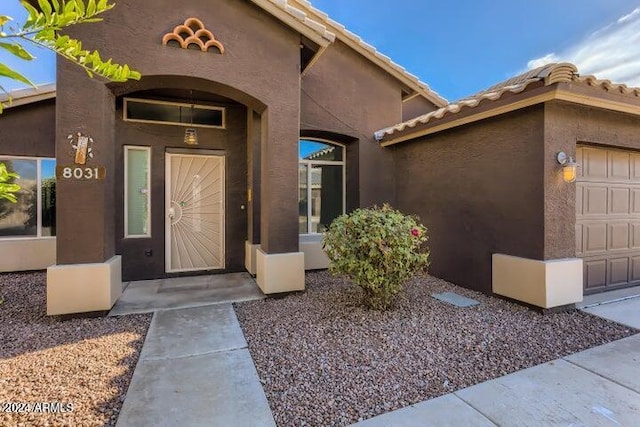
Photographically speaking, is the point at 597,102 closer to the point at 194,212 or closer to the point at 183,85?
the point at 183,85

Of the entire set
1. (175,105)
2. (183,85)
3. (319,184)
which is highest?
(175,105)

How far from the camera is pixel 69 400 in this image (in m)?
2.97

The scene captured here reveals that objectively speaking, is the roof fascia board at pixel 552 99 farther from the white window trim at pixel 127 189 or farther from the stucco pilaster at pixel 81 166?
the white window trim at pixel 127 189

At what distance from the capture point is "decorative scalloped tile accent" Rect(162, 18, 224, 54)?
5.28 meters

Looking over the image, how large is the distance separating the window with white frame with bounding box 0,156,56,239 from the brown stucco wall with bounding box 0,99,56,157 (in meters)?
0.21

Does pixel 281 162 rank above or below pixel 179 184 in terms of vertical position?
above

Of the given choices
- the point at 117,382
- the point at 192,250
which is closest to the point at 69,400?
the point at 117,382

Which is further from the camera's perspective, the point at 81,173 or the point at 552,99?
the point at 81,173

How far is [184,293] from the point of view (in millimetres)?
6250

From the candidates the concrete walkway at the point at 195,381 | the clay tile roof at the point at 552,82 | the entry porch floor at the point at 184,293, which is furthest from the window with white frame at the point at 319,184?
the concrete walkway at the point at 195,381

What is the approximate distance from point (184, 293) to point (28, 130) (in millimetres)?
5716

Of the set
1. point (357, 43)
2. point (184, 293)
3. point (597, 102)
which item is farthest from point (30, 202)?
point (597, 102)

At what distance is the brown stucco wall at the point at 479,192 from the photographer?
533 cm

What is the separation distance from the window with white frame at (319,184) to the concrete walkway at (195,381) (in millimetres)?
4311
